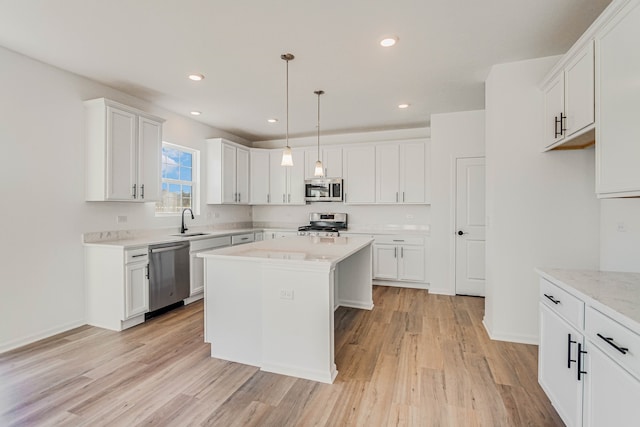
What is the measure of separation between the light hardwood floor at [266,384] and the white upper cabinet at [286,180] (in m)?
3.19

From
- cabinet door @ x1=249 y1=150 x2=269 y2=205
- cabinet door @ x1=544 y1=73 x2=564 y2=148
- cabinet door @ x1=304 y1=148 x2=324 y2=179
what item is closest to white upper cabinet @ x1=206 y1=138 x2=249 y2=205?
cabinet door @ x1=249 y1=150 x2=269 y2=205

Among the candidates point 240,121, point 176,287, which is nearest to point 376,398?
point 176,287

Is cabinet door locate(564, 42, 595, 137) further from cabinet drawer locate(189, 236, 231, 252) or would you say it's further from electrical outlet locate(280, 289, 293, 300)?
cabinet drawer locate(189, 236, 231, 252)

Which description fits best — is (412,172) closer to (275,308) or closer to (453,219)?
(453,219)

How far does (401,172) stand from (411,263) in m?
1.51

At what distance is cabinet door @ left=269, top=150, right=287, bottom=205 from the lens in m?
6.07

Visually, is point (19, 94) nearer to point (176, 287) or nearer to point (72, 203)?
point (72, 203)

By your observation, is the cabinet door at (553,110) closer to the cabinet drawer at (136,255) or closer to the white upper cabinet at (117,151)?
the cabinet drawer at (136,255)

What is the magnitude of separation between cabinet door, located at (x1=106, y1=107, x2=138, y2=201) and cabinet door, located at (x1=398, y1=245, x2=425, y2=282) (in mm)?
3889

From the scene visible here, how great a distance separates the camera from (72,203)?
11.0 feet

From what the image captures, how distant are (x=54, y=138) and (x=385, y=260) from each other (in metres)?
4.51

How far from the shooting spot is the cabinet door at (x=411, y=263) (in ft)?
16.3

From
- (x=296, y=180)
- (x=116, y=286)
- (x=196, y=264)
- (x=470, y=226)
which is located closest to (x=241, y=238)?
(x=196, y=264)

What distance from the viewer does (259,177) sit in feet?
20.2
